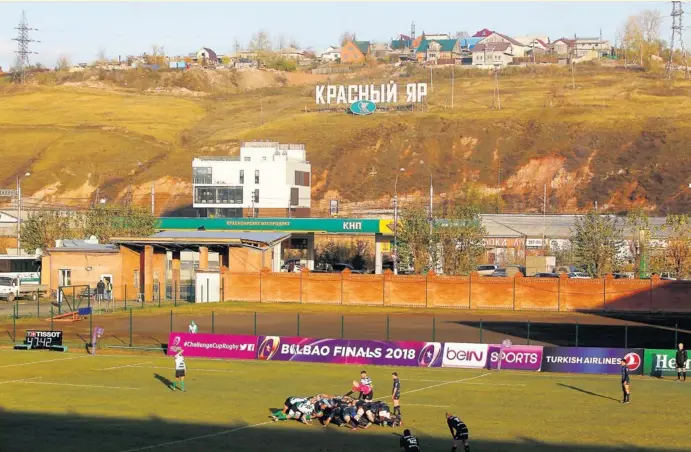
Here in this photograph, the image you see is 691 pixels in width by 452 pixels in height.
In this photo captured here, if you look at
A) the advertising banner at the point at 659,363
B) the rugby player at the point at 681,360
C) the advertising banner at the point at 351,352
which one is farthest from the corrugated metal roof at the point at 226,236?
the rugby player at the point at 681,360

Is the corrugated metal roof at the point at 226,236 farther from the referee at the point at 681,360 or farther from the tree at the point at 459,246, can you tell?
the referee at the point at 681,360

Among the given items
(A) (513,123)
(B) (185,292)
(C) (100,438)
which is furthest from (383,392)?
(A) (513,123)

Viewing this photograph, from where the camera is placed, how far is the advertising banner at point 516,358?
52406mm

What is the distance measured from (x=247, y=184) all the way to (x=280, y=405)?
10020cm

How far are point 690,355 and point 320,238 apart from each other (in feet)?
279

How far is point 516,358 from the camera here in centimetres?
5256

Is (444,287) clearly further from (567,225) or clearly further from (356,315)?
(567,225)

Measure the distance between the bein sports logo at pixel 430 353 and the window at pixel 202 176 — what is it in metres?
92.7

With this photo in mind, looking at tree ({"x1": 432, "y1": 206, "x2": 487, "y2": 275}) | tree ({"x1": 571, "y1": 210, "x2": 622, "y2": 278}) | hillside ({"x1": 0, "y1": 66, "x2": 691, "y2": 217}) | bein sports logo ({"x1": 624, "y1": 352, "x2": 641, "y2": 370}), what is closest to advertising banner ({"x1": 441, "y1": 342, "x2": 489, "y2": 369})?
bein sports logo ({"x1": 624, "y1": 352, "x2": 641, "y2": 370})

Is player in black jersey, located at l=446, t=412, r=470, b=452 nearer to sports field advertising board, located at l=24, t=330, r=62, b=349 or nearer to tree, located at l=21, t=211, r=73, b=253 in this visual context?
sports field advertising board, located at l=24, t=330, r=62, b=349

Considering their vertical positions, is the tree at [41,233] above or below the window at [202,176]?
below

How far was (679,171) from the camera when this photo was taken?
165 meters

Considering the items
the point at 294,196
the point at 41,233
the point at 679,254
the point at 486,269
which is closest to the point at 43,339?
the point at 41,233

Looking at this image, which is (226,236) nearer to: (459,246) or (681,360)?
(459,246)
